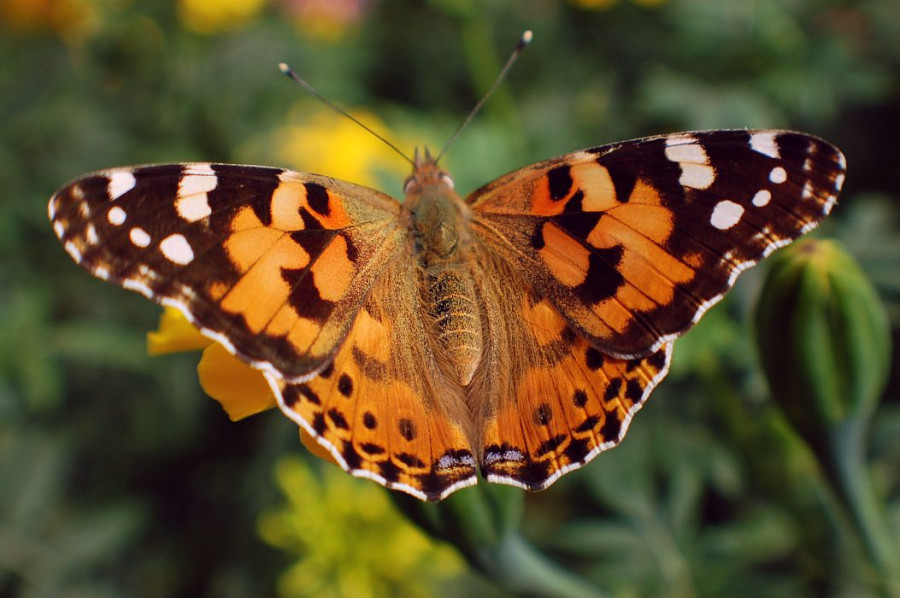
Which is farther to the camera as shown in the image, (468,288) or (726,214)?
(468,288)

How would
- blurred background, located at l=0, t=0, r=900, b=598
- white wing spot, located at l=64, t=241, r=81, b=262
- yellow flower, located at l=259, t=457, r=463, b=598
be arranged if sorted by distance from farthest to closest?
yellow flower, located at l=259, t=457, r=463, b=598 → blurred background, located at l=0, t=0, r=900, b=598 → white wing spot, located at l=64, t=241, r=81, b=262

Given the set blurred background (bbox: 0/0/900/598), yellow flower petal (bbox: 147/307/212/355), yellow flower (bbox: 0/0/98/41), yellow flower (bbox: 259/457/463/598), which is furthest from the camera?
yellow flower (bbox: 0/0/98/41)

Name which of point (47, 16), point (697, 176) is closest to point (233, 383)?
point (697, 176)

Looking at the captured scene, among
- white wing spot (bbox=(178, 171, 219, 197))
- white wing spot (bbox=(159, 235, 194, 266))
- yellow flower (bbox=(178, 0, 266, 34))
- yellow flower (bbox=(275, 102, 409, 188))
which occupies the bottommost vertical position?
yellow flower (bbox=(275, 102, 409, 188))

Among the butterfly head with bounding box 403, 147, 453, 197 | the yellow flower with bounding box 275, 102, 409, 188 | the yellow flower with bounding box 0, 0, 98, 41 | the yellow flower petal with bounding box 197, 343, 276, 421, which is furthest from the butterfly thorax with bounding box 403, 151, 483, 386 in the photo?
the yellow flower with bounding box 0, 0, 98, 41

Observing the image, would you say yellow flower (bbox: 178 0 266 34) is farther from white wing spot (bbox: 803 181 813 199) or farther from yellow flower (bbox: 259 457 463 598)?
white wing spot (bbox: 803 181 813 199)

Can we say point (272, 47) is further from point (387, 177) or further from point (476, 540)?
point (476, 540)

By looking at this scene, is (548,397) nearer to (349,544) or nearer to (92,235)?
(92,235)
